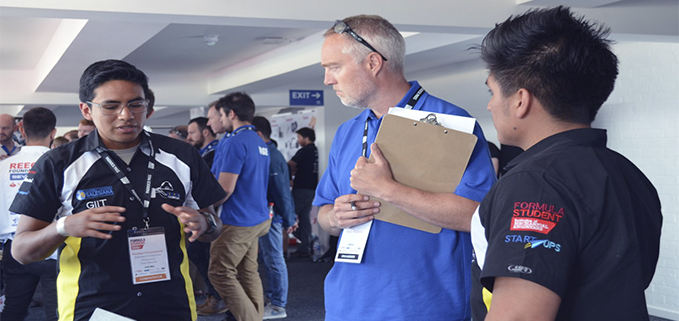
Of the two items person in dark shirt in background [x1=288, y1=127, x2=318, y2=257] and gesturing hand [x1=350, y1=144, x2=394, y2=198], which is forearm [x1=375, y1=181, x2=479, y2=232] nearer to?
gesturing hand [x1=350, y1=144, x2=394, y2=198]

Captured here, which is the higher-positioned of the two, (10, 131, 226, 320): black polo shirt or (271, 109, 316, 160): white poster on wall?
(271, 109, 316, 160): white poster on wall

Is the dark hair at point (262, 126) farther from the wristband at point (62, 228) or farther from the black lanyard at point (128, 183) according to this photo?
the wristband at point (62, 228)

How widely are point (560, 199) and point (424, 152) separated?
2.09 feet

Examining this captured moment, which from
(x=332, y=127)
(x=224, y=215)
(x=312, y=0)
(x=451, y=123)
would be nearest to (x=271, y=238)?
(x=224, y=215)

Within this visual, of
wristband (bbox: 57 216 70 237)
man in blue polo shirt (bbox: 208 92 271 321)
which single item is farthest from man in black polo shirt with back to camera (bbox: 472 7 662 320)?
man in blue polo shirt (bbox: 208 92 271 321)

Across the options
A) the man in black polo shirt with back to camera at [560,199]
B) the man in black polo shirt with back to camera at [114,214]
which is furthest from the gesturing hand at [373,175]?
the man in black polo shirt with back to camera at [114,214]

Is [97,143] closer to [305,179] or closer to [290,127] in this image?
[305,179]

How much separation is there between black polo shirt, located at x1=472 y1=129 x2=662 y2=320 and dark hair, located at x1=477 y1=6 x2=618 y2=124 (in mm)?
84

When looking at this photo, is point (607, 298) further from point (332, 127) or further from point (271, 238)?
point (332, 127)

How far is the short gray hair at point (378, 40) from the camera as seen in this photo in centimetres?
169

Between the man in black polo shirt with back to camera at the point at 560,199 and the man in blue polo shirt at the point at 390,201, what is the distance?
0.46 metres

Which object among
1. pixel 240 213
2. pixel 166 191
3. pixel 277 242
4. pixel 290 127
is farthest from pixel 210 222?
pixel 290 127

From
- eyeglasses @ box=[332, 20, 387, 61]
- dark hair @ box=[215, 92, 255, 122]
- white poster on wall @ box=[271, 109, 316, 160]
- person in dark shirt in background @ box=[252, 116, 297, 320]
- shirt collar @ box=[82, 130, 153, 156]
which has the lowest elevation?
person in dark shirt in background @ box=[252, 116, 297, 320]

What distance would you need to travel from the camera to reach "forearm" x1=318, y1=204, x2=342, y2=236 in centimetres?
173
